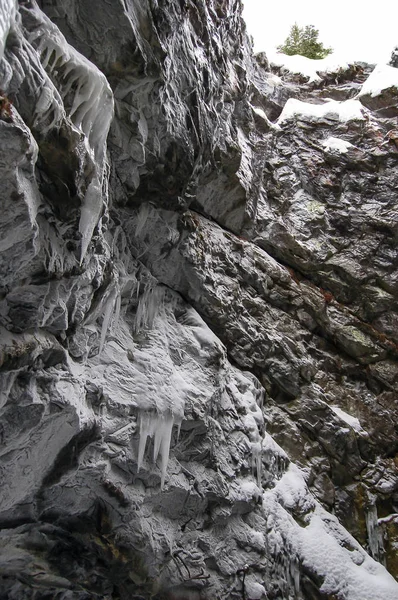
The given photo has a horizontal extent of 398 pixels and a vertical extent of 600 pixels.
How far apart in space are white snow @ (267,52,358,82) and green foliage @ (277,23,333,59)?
2783mm

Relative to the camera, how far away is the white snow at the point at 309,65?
48.6ft

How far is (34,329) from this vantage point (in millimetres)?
4113

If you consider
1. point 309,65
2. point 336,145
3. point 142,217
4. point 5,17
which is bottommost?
point 142,217

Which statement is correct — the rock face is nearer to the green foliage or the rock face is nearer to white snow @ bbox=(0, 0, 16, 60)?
white snow @ bbox=(0, 0, 16, 60)

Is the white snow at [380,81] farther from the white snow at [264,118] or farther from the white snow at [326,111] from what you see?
the white snow at [264,118]

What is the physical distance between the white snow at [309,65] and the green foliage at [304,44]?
9.13ft

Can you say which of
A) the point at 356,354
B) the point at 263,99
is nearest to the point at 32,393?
the point at 356,354

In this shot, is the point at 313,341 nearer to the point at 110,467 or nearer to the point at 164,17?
the point at 110,467

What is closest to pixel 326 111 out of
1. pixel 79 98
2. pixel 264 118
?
pixel 264 118

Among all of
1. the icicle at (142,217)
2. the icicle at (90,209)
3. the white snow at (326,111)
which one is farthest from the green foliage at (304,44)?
the icicle at (90,209)

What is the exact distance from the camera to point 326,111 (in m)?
12.9

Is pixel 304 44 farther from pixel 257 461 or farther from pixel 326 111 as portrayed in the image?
pixel 257 461

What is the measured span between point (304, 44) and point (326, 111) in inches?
288

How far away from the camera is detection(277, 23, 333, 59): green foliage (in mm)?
18078
